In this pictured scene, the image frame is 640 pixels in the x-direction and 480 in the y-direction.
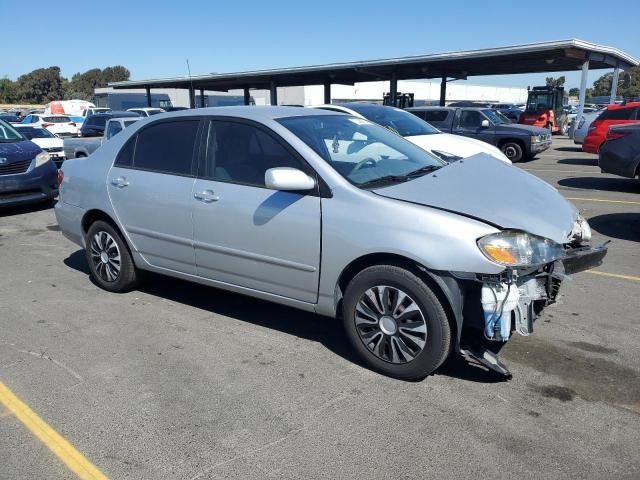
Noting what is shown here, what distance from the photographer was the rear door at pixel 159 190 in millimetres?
4352

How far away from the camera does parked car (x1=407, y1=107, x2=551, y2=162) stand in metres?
15.5

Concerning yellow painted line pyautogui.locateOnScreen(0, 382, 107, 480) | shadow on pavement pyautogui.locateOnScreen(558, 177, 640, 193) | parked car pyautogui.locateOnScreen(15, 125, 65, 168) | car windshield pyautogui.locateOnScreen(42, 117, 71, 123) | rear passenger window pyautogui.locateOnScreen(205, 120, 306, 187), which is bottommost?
yellow painted line pyautogui.locateOnScreen(0, 382, 107, 480)

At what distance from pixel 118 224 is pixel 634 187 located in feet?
33.5

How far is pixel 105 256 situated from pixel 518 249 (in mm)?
3767

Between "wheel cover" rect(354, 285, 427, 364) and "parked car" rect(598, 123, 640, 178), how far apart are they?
7.49 m

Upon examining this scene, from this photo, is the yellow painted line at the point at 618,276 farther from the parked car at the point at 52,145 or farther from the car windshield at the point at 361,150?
the parked car at the point at 52,145

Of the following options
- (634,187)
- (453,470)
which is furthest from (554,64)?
(453,470)

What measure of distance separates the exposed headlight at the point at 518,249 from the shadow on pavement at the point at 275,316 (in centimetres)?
84

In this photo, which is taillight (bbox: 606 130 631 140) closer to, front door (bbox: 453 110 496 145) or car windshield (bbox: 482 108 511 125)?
front door (bbox: 453 110 496 145)

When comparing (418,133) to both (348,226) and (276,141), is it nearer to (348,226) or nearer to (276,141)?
(276,141)

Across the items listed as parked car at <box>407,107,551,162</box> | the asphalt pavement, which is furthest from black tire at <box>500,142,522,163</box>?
the asphalt pavement

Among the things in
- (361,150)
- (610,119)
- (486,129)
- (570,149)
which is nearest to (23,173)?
(361,150)

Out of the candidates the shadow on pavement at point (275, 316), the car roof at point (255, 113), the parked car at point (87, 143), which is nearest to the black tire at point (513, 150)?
the parked car at point (87, 143)

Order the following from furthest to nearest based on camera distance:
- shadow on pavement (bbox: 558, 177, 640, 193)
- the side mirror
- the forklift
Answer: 1. the forklift
2. shadow on pavement (bbox: 558, 177, 640, 193)
3. the side mirror
